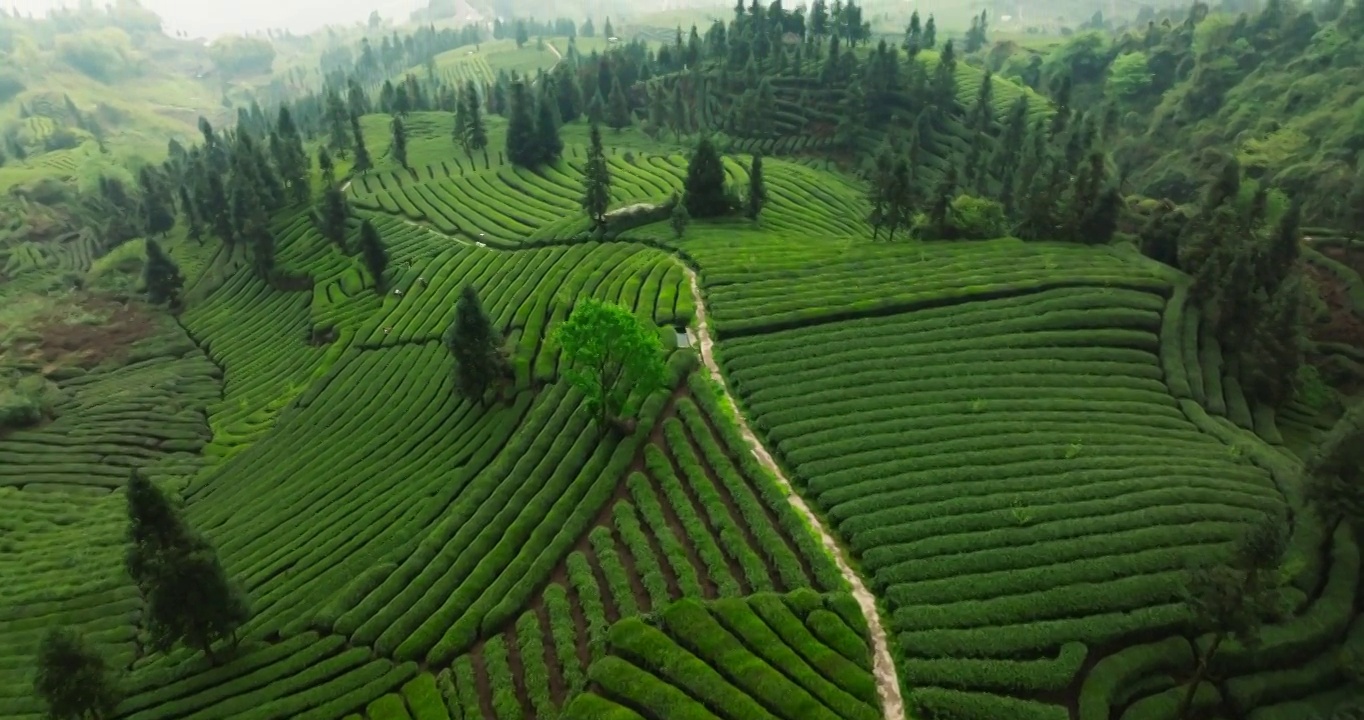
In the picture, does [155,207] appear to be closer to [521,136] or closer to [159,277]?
[159,277]

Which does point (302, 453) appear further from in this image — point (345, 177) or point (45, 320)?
point (345, 177)

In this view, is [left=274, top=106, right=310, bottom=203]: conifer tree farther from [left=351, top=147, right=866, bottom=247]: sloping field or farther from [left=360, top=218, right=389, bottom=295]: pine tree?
[left=360, top=218, right=389, bottom=295]: pine tree

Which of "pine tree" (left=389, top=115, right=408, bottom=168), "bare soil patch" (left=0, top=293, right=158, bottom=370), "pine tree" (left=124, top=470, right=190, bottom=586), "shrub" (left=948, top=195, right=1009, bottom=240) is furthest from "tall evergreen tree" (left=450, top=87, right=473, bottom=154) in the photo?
"pine tree" (left=124, top=470, right=190, bottom=586)

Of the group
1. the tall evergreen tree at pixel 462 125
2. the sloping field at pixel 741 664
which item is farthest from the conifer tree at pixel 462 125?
the sloping field at pixel 741 664

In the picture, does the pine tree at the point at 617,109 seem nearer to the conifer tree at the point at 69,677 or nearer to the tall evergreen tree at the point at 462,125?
the tall evergreen tree at the point at 462,125

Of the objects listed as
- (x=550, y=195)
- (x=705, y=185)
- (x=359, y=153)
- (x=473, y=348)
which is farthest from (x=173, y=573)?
(x=359, y=153)

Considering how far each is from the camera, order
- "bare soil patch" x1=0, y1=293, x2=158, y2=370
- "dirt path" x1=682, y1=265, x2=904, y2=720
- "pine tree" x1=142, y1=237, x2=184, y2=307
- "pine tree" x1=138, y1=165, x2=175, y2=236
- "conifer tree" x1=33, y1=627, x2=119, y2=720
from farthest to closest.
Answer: "pine tree" x1=138, y1=165, x2=175, y2=236
"pine tree" x1=142, y1=237, x2=184, y2=307
"bare soil patch" x1=0, y1=293, x2=158, y2=370
"conifer tree" x1=33, y1=627, x2=119, y2=720
"dirt path" x1=682, y1=265, x2=904, y2=720

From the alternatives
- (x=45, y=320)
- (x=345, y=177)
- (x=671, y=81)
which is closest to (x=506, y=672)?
(x=45, y=320)

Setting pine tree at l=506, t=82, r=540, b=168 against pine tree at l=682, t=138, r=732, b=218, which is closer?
pine tree at l=682, t=138, r=732, b=218
